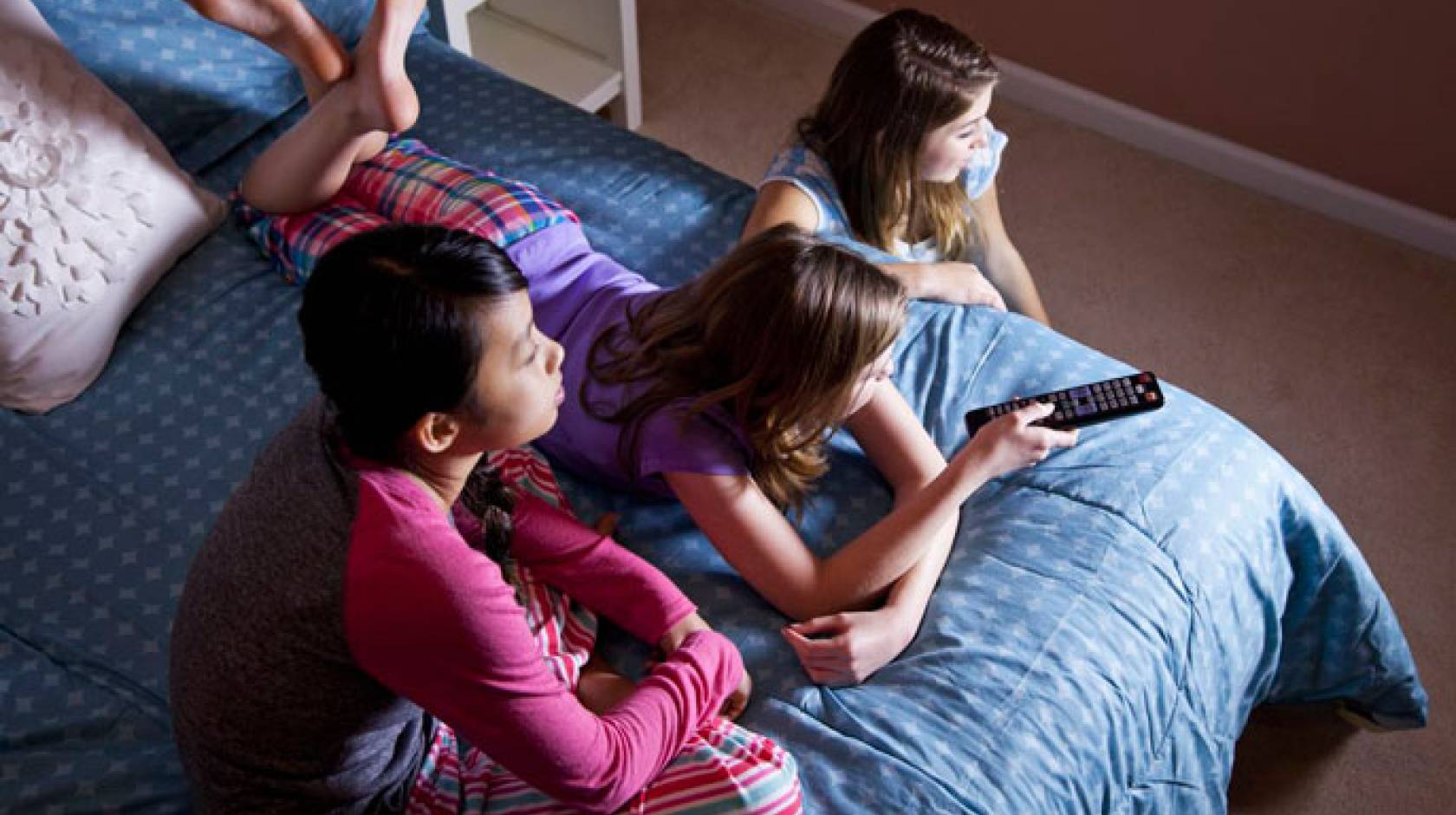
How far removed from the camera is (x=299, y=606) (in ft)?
2.86

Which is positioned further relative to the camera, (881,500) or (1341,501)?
(1341,501)

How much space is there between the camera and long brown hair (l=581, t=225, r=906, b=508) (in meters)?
1.10

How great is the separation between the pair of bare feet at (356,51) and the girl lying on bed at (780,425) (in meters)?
0.31

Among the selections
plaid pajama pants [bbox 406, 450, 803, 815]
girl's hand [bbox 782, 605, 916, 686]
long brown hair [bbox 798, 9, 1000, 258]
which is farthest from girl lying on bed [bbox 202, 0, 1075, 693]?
long brown hair [bbox 798, 9, 1000, 258]

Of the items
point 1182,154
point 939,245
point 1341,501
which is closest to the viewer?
point 939,245

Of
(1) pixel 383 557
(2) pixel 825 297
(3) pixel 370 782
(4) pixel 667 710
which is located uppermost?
(2) pixel 825 297

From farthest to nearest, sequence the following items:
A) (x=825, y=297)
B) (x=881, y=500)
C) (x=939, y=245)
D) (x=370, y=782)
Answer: (x=939, y=245), (x=881, y=500), (x=825, y=297), (x=370, y=782)

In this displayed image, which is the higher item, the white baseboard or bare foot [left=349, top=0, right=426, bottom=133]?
the white baseboard

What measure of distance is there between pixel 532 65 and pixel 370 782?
1.59 meters

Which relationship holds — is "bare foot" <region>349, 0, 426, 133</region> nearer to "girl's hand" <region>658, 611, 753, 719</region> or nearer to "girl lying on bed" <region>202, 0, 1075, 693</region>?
"girl lying on bed" <region>202, 0, 1075, 693</region>

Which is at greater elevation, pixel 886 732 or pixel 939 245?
pixel 939 245

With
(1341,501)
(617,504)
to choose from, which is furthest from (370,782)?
(1341,501)

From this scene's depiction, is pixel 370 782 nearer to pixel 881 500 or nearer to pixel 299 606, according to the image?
pixel 299 606

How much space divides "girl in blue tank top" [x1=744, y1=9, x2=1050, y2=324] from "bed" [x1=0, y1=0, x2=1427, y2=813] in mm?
96
